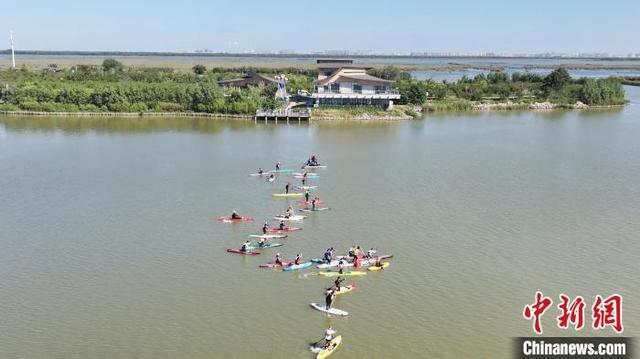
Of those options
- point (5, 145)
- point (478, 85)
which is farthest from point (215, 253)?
point (478, 85)

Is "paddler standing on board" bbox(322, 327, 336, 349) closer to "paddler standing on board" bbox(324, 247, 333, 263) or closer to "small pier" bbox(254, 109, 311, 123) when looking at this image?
"paddler standing on board" bbox(324, 247, 333, 263)

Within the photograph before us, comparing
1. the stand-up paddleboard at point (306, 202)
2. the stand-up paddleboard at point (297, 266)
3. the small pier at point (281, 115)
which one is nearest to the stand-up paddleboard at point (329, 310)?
the stand-up paddleboard at point (297, 266)

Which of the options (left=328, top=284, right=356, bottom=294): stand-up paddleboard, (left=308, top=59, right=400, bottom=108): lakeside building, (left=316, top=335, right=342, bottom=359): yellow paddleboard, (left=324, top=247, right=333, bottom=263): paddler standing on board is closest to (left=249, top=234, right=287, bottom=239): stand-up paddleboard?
(left=324, top=247, right=333, bottom=263): paddler standing on board

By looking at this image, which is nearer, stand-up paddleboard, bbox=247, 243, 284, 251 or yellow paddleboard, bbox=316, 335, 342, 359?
yellow paddleboard, bbox=316, 335, 342, 359

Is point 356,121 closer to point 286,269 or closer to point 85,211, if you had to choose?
point 85,211

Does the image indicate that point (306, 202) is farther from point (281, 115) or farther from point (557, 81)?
point (557, 81)

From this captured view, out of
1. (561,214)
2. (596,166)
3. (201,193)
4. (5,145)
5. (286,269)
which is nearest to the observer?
(286,269)
